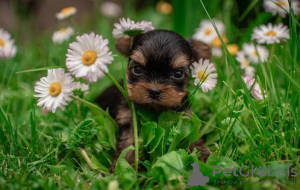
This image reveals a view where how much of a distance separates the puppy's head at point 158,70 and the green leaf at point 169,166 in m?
0.48

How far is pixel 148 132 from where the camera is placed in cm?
254

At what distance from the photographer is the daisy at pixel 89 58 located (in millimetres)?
2170

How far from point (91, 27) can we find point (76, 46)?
480cm

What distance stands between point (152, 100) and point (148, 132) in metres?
0.26

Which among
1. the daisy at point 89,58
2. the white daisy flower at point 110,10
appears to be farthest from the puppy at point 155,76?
the white daisy flower at point 110,10

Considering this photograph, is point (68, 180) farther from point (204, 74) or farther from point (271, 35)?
point (271, 35)

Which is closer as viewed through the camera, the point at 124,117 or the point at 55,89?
the point at 55,89

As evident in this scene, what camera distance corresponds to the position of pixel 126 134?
2.88 m

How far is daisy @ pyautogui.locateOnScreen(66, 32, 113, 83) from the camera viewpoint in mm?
2170

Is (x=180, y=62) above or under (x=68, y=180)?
above

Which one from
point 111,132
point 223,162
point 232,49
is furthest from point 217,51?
point 223,162

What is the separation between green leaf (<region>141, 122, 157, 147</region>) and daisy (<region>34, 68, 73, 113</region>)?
625mm

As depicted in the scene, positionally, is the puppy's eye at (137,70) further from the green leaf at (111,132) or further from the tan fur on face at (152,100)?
the green leaf at (111,132)

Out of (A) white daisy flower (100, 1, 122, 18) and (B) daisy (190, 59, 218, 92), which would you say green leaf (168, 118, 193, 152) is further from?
(A) white daisy flower (100, 1, 122, 18)
